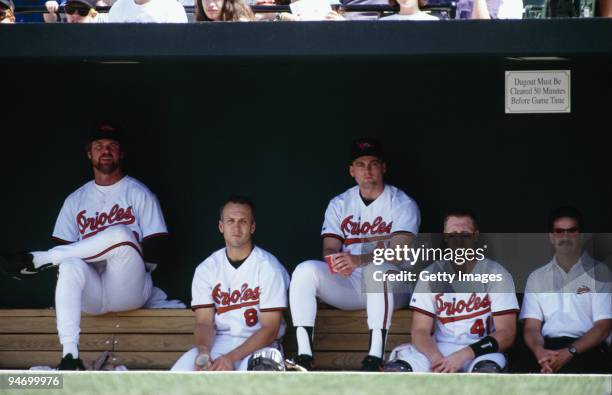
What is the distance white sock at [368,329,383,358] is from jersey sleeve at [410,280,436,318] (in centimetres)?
28

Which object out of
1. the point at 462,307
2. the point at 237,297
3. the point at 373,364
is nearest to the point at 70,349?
the point at 237,297

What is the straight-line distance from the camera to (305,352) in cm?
492

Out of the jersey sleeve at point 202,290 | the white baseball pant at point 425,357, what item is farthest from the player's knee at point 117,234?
the white baseball pant at point 425,357

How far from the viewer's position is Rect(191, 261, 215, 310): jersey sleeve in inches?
204

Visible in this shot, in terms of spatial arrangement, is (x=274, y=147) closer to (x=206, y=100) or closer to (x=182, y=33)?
(x=206, y=100)

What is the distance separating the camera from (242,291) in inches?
205

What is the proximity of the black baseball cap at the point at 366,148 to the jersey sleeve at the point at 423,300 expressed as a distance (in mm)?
705

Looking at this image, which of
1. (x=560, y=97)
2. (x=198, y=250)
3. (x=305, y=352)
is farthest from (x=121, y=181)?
(x=560, y=97)

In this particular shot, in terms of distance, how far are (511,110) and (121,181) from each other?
83.3 inches

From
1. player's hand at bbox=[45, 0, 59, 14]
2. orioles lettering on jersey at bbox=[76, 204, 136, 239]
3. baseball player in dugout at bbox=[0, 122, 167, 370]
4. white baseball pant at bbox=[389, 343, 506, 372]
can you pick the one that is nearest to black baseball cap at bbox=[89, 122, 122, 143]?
baseball player in dugout at bbox=[0, 122, 167, 370]

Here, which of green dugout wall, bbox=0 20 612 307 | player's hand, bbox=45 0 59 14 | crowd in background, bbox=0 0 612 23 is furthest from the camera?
green dugout wall, bbox=0 20 612 307

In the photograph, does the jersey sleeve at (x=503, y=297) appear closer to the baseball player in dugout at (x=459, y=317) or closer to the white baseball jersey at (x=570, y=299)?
the baseball player in dugout at (x=459, y=317)

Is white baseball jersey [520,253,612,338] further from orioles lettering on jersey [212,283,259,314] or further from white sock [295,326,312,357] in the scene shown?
orioles lettering on jersey [212,283,259,314]

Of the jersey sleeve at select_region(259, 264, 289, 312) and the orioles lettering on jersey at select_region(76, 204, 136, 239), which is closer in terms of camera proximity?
the jersey sleeve at select_region(259, 264, 289, 312)
